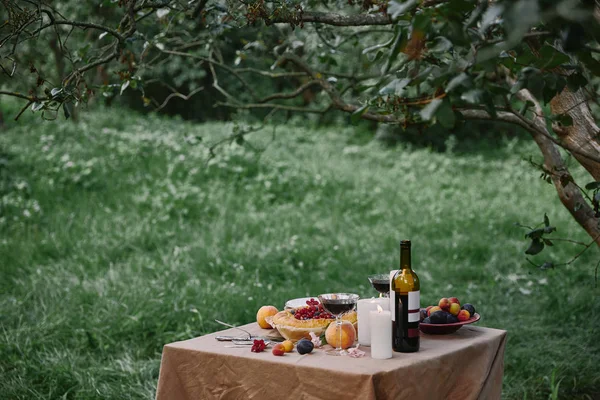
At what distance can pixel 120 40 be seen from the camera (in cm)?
279

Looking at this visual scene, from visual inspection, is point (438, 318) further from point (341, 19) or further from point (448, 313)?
point (341, 19)

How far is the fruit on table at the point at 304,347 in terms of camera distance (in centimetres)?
224

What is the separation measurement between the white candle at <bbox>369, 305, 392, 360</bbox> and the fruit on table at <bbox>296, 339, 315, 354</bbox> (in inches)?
8.2

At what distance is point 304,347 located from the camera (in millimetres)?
2240

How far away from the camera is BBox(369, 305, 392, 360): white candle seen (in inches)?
85.0

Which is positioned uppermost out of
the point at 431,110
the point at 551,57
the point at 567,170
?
the point at 551,57

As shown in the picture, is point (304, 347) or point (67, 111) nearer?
point (304, 347)

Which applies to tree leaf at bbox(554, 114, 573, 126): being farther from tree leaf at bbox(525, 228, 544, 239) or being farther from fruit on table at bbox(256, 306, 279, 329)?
fruit on table at bbox(256, 306, 279, 329)

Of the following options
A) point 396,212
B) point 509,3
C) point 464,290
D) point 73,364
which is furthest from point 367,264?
point 509,3

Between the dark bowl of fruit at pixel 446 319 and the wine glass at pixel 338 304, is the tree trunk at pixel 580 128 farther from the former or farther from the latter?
the wine glass at pixel 338 304

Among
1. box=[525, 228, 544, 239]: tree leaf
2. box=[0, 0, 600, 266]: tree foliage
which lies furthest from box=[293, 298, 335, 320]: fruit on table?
box=[525, 228, 544, 239]: tree leaf

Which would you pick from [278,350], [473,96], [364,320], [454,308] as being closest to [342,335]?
[364,320]

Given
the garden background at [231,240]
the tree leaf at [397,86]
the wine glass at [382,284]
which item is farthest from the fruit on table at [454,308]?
the tree leaf at [397,86]

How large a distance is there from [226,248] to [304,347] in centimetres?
388
